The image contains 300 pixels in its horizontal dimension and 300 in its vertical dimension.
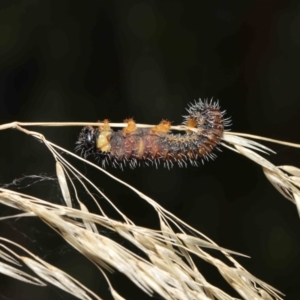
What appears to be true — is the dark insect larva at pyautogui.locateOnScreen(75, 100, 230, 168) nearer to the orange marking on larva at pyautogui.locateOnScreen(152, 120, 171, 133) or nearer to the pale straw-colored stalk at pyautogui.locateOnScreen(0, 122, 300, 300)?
the orange marking on larva at pyautogui.locateOnScreen(152, 120, 171, 133)

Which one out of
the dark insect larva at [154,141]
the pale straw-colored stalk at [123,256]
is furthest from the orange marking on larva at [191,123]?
the pale straw-colored stalk at [123,256]

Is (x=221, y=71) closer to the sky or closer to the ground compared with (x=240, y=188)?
closer to the sky

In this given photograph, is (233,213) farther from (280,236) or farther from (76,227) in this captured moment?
A: (76,227)

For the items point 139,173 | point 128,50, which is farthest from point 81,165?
point 128,50

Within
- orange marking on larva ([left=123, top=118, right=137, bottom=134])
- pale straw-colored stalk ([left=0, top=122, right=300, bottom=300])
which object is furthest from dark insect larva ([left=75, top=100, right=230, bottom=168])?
pale straw-colored stalk ([left=0, top=122, right=300, bottom=300])

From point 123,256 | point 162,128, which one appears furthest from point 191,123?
point 123,256

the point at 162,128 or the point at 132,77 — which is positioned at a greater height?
the point at 132,77

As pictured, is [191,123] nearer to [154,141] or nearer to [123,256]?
[154,141]
